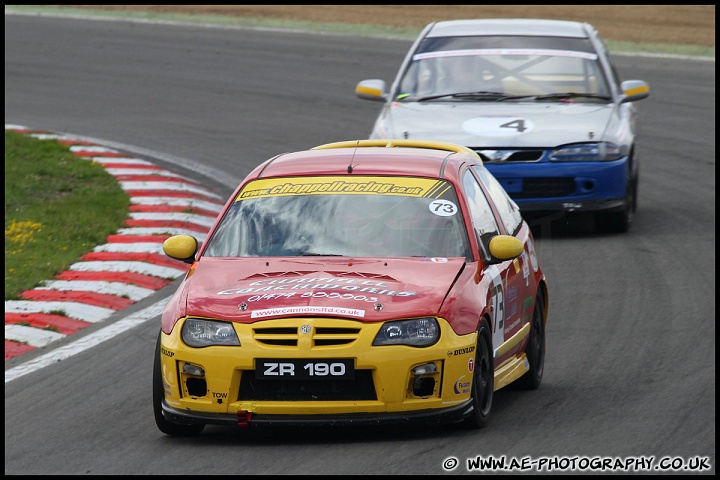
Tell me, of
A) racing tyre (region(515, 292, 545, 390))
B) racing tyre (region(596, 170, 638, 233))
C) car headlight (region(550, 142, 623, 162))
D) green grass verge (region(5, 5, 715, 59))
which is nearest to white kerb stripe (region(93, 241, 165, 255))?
car headlight (region(550, 142, 623, 162))

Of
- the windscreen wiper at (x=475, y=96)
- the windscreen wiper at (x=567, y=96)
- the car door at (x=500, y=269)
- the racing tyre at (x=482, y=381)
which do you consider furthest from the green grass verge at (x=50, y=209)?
the racing tyre at (x=482, y=381)

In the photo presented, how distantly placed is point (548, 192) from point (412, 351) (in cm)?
601

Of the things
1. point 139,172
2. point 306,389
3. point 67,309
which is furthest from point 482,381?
point 139,172

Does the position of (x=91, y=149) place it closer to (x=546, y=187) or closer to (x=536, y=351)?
(x=546, y=187)

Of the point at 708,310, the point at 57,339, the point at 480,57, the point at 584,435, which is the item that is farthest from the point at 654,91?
the point at 584,435

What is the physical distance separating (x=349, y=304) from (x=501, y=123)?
20.0 feet

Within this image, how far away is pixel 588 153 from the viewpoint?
12.8 m

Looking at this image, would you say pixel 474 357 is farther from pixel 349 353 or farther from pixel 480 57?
pixel 480 57

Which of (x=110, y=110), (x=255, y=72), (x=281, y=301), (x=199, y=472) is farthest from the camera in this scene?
(x=255, y=72)

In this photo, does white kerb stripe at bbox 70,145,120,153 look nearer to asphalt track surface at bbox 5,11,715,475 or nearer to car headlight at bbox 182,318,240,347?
asphalt track surface at bbox 5,11,715,475

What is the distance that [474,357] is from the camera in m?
7.12

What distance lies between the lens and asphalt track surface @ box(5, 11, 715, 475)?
6914 mm

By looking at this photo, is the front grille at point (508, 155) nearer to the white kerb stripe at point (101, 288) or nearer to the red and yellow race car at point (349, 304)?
the white kerb stripe at point (101, 288)

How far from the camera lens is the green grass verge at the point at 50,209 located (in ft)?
39.3
